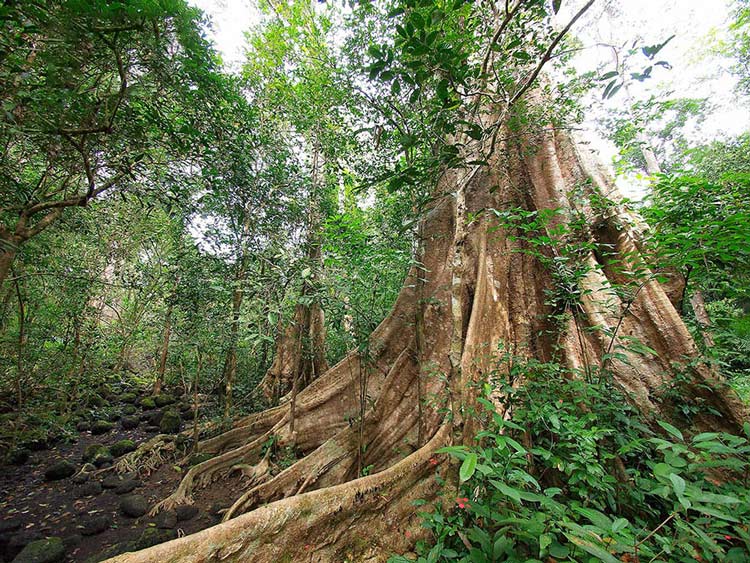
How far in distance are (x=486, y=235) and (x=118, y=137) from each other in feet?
13.1

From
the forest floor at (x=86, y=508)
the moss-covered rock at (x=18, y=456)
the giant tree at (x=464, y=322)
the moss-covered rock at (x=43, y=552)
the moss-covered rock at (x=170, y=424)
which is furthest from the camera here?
the moss-covered rock at (x=170, y=424)

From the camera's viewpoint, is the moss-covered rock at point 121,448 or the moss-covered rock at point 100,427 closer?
the moss-covered rock at point 121,448

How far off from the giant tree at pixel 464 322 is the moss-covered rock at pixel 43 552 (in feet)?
3.19

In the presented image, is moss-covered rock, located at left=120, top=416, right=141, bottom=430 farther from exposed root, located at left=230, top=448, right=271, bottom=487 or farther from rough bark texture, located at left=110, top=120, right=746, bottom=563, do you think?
exposed root, located at left=230, top=448, right=271, bottom=487

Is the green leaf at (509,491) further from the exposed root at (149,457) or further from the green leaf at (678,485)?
the exposed root at (149,457)

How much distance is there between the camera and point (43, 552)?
9.29ft

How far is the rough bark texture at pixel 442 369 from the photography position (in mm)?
1896

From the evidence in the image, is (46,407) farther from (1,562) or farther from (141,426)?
(1,562)

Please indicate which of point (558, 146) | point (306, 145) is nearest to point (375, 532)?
point (558, 146)

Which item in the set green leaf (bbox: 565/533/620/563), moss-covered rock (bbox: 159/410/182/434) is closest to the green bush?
green leaf (bbox: 565/533/620/563)

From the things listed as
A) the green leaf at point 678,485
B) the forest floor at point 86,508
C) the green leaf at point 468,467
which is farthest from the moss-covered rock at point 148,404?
the green leaf at point 678,485

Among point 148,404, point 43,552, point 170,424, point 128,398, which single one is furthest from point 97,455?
point 128,398

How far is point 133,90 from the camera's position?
2.29 metres

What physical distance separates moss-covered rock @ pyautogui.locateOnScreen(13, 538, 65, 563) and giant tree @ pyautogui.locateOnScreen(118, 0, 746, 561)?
0.97 meters
